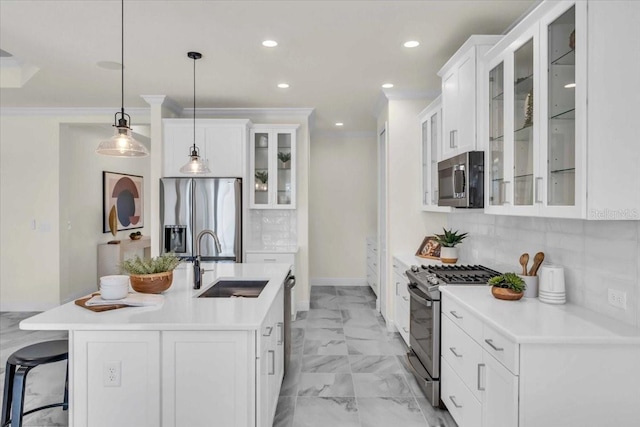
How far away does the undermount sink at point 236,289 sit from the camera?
2.62m

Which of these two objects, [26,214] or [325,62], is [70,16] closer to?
[325,62]

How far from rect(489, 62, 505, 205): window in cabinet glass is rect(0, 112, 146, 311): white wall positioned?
475 centimetres

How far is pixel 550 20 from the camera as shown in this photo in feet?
6.23

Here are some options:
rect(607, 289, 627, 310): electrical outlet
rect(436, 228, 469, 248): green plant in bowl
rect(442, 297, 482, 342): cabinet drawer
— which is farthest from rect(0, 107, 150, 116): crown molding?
rect(607, 289, 627, 310): electrical outlet

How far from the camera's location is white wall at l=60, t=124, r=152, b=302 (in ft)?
17.6

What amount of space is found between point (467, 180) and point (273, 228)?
320cm

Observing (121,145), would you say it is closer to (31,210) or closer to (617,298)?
(617,298)

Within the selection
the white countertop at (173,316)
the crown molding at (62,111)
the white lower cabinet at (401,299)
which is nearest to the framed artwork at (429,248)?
the white lower cabinet at (401,299)

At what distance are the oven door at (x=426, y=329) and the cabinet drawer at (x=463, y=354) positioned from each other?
63 millimetres

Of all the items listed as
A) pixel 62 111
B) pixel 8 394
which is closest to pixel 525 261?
pixel 8 394

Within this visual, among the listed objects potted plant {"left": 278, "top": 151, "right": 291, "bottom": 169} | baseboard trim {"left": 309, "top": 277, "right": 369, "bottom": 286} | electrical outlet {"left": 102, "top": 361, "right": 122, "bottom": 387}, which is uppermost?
potted plant {"left": 278, "top": 151, "right": 291, "bottom": 169}

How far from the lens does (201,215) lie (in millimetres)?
4473

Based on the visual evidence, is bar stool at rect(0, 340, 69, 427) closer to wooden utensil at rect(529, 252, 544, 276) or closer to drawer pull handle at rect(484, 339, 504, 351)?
drawer pull handle at rect(484, 339, 504, 351)

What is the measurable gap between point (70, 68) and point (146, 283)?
2638 millimetres
